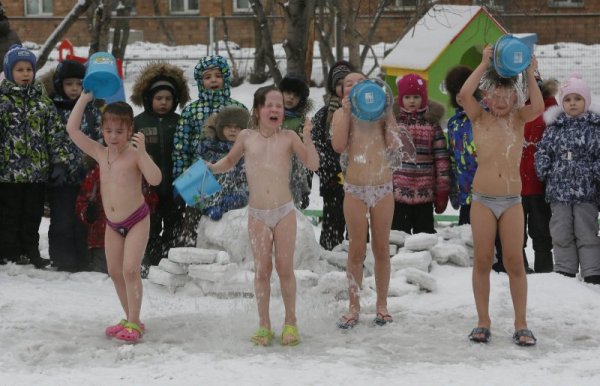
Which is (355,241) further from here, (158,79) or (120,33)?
(120,33)

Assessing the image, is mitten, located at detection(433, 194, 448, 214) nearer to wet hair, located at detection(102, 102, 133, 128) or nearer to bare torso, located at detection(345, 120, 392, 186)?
bare torso, located at detection(345, 120, 392, 186)

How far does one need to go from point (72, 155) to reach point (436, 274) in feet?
9.25

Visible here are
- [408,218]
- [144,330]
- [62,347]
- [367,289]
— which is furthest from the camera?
[408,218]

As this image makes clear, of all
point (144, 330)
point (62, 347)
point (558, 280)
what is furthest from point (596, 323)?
point (62, 347)

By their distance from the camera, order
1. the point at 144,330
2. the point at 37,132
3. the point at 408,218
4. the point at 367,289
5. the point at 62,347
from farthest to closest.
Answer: the point at 408,218 < the point at 37,132 < the point at 367,289 < the point at 144,330 < the point at 62,347

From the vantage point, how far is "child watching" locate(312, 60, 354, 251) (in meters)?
7.47

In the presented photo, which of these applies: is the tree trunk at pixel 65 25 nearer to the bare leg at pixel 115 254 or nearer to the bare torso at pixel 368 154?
the bare leg at pixel 115 254

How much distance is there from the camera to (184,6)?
2361 cm

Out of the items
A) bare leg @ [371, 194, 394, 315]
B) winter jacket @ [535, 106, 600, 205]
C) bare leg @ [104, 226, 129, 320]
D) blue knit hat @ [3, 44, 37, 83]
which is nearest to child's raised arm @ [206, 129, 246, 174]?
bare leg @ [104, 226, 129, 320]

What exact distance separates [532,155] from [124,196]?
10.5 feet

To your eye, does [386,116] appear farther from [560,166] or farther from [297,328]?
[560,166]

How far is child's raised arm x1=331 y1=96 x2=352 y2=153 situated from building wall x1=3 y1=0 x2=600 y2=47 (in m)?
14.7

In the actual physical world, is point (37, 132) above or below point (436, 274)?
above

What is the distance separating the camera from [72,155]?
7.10 m
